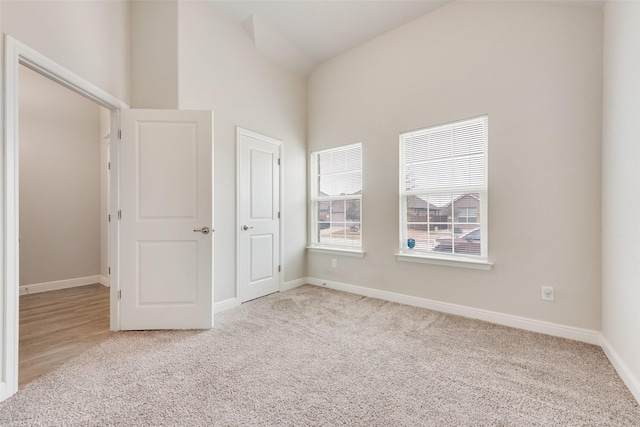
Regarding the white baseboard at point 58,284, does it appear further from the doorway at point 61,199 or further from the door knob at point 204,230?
the door knob at point 204,230

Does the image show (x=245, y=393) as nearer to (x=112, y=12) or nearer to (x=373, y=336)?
(x=373, y=336)

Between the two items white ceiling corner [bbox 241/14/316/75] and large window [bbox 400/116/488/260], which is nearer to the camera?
large window [bbox 400/116/488/260]

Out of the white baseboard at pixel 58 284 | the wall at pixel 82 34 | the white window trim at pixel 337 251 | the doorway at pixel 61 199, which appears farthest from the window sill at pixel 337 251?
the white baseboard at pixel 58 284

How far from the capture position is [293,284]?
408 cm

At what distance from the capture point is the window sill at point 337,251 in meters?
3.74

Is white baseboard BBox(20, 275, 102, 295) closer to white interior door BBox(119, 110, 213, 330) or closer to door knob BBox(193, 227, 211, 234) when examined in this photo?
white interior door BBox(119, 110, 213, 330)

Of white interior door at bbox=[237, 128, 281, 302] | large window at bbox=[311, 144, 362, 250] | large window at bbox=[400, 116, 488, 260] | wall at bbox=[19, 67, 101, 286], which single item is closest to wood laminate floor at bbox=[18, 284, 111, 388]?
wall at bbox=[19, 67, 101, 286]

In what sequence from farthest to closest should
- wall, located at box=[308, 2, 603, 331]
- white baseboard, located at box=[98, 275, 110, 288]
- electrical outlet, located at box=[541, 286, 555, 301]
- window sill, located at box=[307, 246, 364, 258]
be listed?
white baseboard, located at box=[98, 275, 110, 288], window sill, located at box=[307, 246, 364, 258], electrical outlet, located at box=[541, 286, 555, 301], wall, located at box=[308, 2, 603, 331]

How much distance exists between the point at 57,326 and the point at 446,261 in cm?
392

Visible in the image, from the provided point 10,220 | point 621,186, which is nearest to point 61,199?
point 10,220

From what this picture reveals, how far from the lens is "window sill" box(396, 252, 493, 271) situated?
9.19 ft

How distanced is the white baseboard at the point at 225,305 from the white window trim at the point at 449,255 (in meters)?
1.98

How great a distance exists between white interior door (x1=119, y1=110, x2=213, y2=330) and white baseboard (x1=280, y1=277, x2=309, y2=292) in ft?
4.59

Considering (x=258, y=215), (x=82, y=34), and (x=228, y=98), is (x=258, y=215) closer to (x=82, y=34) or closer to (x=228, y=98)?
(x=228, y=98)
